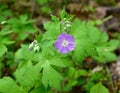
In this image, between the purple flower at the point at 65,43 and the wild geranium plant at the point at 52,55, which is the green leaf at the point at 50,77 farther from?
the purple flower at the point at 65,43

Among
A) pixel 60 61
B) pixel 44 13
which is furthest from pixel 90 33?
pixel 44 13

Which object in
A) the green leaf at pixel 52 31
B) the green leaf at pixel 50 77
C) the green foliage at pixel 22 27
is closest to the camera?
the green leaf at pixel 50 77

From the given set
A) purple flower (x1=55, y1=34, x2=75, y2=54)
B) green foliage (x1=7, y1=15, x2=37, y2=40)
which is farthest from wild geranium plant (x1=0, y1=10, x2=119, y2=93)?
green foliage (x1=7, y1=15, x2=37, y2=40)

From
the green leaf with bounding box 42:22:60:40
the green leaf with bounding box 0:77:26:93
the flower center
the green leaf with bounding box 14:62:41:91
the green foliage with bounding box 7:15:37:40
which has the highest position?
the green leaf with bounding box 42:22:60:40

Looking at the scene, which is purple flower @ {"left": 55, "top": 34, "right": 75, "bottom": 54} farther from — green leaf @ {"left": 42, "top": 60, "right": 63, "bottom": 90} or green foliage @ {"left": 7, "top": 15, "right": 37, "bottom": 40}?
green foliage @ {"left": 7, "top": 15, "right": 37, "bottom": 40}

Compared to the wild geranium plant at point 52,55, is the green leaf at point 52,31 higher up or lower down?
higher up

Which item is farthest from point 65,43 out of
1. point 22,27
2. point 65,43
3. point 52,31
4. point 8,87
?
point 22,27

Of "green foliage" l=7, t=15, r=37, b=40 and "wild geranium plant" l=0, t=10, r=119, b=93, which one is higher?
"wild geranium plant" l=0, t=10, r=119, b=93

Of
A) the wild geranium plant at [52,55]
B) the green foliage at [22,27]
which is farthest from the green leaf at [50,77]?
the green foliage at [22,27]
